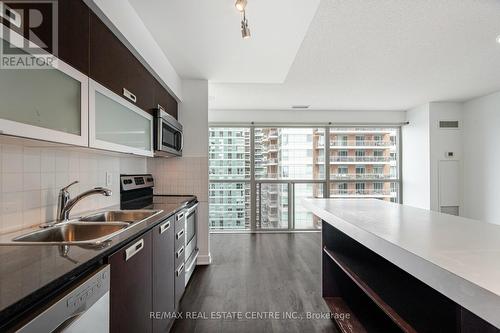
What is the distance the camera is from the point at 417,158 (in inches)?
194

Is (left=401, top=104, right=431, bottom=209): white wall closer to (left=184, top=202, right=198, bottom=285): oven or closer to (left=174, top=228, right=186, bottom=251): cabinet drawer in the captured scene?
(left=184, top=202, right=198, bottom=285): oven

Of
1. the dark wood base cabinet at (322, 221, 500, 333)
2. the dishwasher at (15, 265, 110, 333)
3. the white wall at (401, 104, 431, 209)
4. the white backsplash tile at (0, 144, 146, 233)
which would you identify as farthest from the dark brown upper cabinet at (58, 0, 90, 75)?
the white wall at (401, 104, 431, 209)

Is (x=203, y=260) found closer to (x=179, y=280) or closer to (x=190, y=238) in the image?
(x=190, y=238)

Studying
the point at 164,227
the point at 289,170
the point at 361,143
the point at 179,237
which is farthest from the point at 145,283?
the point at 361,143

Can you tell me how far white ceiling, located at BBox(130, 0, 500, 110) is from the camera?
1.89 m

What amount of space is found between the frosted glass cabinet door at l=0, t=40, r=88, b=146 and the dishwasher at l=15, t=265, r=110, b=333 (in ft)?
1.98

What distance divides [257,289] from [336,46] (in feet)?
8.64

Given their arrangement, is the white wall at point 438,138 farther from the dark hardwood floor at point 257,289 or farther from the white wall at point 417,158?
the dark hardwood floor at point 257,289

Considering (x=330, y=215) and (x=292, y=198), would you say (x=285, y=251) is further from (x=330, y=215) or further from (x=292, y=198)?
(x=330, y=215)

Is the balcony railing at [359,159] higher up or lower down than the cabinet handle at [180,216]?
higher up

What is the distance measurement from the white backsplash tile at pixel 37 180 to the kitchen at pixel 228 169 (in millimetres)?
11

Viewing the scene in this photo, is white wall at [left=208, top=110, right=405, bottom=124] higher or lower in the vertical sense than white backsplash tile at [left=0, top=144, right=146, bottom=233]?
higher

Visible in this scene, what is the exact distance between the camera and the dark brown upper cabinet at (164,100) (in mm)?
2529

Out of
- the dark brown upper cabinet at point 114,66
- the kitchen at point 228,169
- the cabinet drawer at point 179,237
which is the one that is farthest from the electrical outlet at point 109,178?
the cabinet drawer at point 179,237
